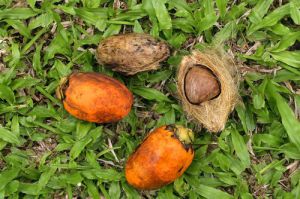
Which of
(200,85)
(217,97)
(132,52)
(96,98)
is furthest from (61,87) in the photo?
(217,97)

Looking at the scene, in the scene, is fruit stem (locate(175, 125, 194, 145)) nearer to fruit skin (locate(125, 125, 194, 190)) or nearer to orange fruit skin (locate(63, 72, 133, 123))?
fruit skin (locate(125, 125, 194, 190))

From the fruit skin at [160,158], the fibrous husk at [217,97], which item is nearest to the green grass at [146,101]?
the fibrous husk at [217,97]

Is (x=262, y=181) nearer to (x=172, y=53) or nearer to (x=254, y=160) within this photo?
(x=254, y=160)

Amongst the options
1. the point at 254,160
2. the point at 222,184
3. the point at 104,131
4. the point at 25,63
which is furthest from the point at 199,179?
the point at 25,63

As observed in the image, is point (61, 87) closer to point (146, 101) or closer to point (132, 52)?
point (132, 52)

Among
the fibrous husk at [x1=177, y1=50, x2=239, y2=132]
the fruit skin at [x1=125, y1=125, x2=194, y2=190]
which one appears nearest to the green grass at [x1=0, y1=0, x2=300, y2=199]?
the fibrous husk at [x1=177, y1=50, x2=239, y2=132]
